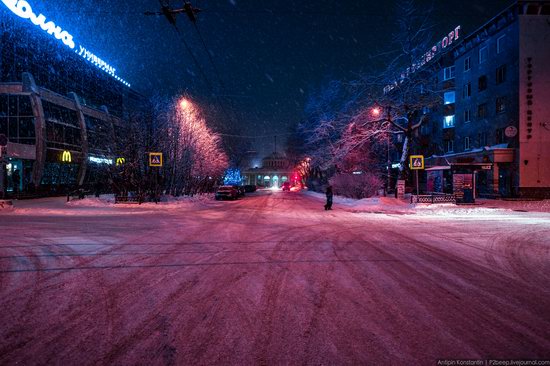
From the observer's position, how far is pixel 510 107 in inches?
1318

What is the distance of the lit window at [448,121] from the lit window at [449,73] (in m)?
4.79

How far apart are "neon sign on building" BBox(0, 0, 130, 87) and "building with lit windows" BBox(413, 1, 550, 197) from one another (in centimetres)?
3942

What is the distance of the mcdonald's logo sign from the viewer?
41406 millimetres

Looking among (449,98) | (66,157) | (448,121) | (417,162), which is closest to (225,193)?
(417,162)

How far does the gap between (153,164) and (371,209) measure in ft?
47.2

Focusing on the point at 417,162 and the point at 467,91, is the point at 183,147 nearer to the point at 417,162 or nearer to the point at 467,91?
the point at 417,162

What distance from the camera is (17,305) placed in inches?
212

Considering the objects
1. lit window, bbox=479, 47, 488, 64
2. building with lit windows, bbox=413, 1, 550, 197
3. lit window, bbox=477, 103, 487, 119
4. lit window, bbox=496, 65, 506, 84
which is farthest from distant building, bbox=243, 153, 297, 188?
lit window, bbox=496, 65, 506, 84

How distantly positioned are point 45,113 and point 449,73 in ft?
153

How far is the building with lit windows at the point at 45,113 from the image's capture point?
3597cm

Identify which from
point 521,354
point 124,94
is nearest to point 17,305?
point 521,354

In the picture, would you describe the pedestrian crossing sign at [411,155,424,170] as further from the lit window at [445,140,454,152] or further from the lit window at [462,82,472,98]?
the lit window at [445,140,454,152]

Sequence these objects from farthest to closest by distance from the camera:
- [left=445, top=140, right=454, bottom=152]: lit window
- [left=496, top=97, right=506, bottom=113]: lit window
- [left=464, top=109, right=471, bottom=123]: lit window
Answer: [left=445, top=140, right=454, bottom=152]: lit window, [left=464, top=109, right=471, bottom=123]: lit window, [left=496, top=97, right=506, bottom=113]: lit window

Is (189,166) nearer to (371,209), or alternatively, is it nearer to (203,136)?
(203,136)
